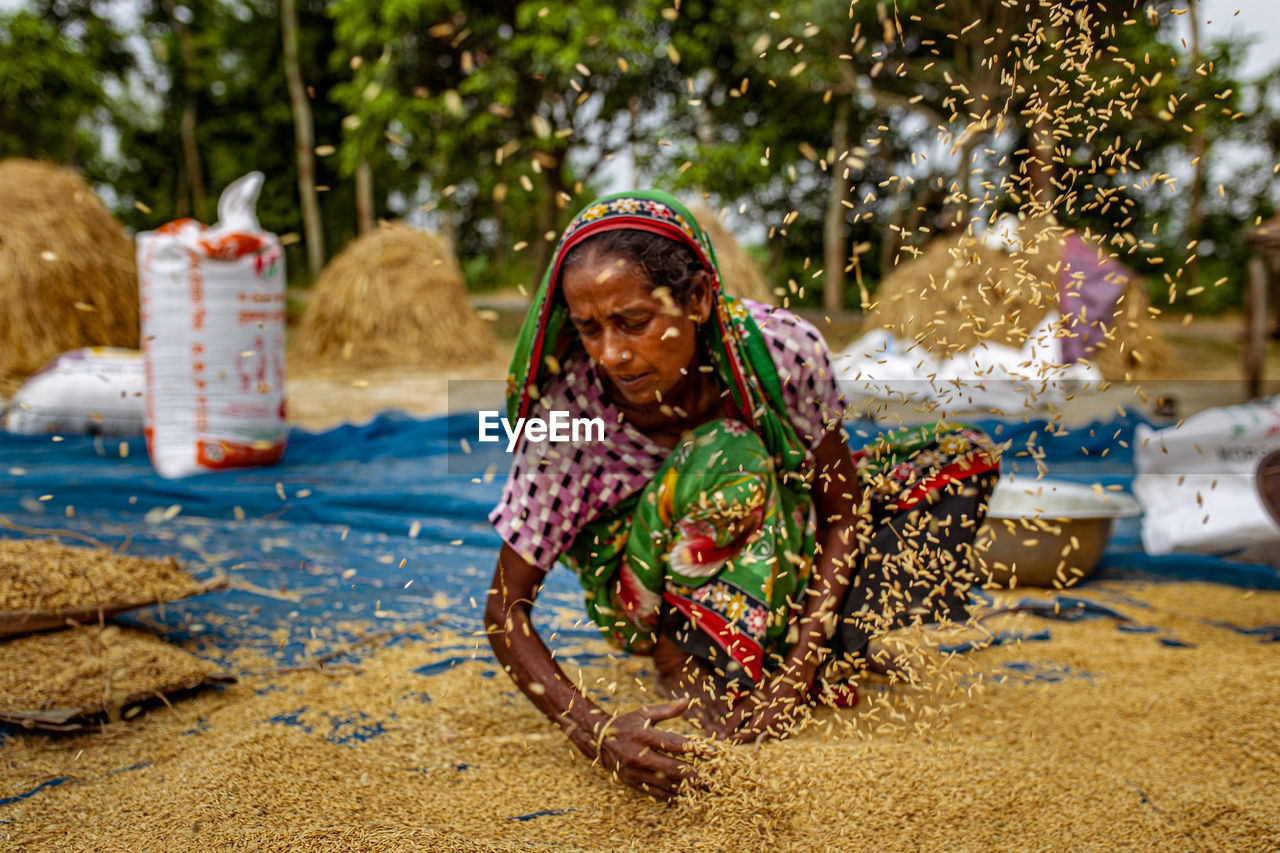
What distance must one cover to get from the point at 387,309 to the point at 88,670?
640 cm

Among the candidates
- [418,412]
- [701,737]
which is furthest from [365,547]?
[418,412]

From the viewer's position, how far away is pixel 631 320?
4.66 ft

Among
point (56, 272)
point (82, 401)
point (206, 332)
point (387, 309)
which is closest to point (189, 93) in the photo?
point (387, 309)

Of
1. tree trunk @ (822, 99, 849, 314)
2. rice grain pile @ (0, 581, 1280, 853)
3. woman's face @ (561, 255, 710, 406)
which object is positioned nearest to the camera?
rice grain pile @ (0, 581, 1280, 853)

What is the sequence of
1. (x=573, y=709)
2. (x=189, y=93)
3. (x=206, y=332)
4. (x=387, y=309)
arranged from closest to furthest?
(x=573, y=709) → (x=206, y=332) → (x=387, y=309) → (x=189, y=93)

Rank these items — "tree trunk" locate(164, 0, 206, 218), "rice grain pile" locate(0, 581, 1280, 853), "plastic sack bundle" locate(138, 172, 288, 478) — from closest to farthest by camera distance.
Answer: "rice grain pile" locate(0, 581, 1280, 853)
"plastic sack bundle" locate(138, 172, 288, 478)
"tree trunk" locate(164, 0, 206, 218)

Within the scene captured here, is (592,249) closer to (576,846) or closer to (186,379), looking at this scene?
(576,846)

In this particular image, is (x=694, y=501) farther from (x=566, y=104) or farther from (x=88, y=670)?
(x=566, y=104)

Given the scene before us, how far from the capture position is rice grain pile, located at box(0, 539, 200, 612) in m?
1.81

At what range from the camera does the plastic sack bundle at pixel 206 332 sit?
3.49 m

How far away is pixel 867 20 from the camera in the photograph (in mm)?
10539

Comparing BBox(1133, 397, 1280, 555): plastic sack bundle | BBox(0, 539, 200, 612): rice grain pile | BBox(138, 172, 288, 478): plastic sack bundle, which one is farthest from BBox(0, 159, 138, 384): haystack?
BBox(1133, 397, 1280, 555): plastic sack bundle

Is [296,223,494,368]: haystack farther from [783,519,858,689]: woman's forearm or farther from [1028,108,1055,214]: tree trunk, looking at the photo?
[1028,108,1055,214]: tree trunk
